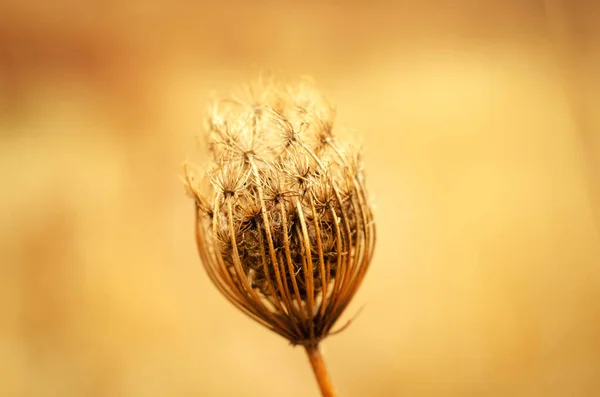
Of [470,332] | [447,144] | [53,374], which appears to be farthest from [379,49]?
[53,374]

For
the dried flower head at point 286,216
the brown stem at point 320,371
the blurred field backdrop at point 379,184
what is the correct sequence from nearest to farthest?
the dried flower head at point 286,216 < the brown stem at point 320,371 < the blurred field backdrop at point 379,184

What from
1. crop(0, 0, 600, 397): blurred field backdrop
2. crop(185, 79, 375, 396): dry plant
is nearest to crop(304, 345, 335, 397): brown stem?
crop(185, 79, 375, 396): dry plant

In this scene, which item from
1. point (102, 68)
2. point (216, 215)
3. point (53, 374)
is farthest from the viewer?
point (102, 68)

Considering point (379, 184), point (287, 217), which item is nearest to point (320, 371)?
point (287, 217)

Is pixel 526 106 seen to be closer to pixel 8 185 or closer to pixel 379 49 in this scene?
pixel 379 49

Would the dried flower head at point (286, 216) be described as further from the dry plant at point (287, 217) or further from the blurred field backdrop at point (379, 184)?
the blurred field backdrop at point (379, 184)

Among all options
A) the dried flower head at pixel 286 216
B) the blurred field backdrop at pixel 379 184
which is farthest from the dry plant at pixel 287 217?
the blurred field backdrop at pixel 379 184
